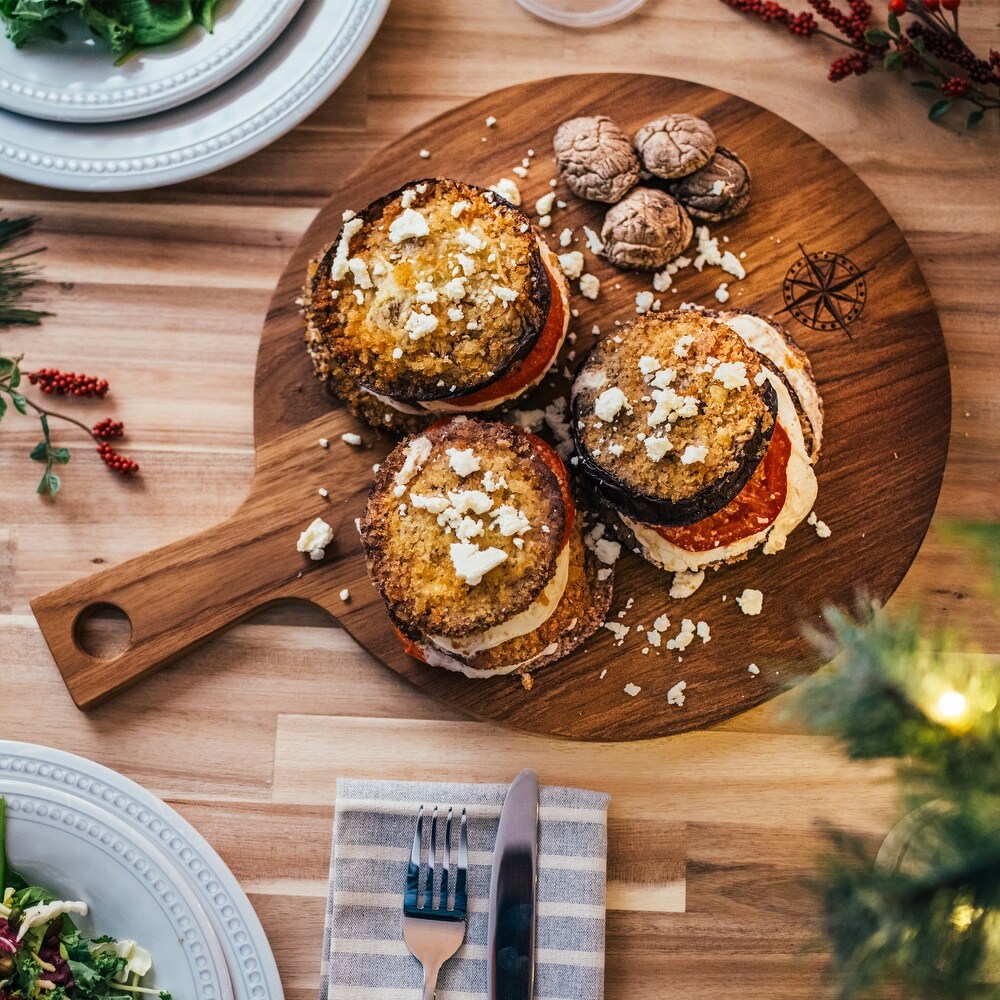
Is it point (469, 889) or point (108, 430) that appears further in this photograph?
point (108, 430)

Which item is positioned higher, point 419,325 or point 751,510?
point 419,325

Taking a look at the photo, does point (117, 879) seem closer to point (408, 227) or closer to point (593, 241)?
point (408, 227)

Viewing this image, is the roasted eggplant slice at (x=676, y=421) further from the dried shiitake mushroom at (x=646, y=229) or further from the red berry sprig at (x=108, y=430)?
the red berry sprig at (x=108, y=430)

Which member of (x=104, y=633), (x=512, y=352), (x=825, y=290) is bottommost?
(x=104, y=633)

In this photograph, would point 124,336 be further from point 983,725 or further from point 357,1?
point 983,725

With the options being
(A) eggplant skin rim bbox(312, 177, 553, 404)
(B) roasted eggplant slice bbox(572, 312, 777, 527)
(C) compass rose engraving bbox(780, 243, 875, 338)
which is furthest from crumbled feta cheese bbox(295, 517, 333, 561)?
(C) compass rose engraving bbox(780, 243, 875, 338)

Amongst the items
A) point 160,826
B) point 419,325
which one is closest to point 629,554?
point 419,325

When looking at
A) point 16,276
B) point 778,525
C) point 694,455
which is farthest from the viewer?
point 16,276
